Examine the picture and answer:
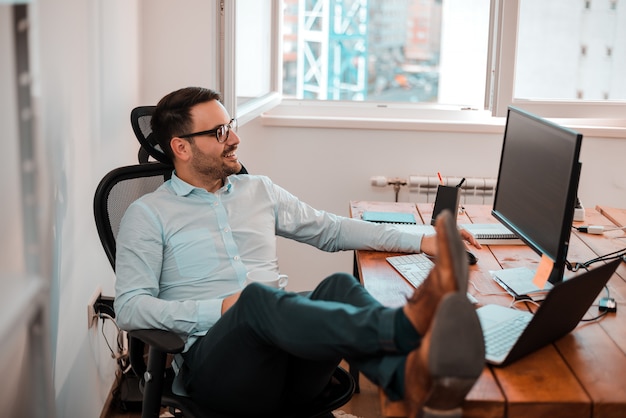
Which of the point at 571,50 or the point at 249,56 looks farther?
the point at 571,50

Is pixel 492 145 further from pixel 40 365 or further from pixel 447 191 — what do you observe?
pixel 40 365

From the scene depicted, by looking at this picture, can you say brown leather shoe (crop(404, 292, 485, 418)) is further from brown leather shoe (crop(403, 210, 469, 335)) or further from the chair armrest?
the chair armrest

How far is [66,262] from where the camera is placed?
221 centimetres

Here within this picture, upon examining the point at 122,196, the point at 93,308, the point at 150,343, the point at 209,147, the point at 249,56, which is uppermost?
the point at 249,56

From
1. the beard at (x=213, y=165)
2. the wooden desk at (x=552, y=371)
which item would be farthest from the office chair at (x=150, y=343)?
the wooden desk at (x=552, y=371)

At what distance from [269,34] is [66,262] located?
1.64 meters

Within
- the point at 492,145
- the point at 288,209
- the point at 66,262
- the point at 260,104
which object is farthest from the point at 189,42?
the point at 492,145

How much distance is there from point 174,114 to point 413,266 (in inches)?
30.8

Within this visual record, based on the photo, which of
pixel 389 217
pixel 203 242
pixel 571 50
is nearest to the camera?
pixel 203 242

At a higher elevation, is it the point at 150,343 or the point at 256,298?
the point at 256,298

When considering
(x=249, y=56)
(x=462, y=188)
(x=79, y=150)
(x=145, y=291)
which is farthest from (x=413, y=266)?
(x=462, y=188)

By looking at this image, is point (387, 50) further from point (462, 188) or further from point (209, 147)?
point (209, 147)

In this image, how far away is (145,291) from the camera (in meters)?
1.99

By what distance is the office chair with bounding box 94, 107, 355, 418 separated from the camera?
5.96 feet
